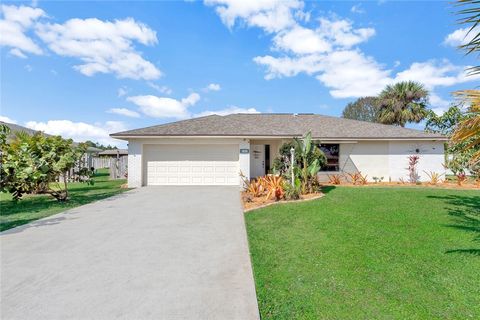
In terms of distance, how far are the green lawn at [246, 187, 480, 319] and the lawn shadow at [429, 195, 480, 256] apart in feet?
0.09

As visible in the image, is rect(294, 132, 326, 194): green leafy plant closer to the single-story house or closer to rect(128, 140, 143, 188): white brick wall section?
the single-story house

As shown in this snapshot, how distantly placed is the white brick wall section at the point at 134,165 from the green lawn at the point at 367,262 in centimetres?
976

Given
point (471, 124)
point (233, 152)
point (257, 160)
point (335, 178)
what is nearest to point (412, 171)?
point (335, 178)

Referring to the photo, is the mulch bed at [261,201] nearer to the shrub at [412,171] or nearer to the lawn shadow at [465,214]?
the lawn shadow at [465,214]

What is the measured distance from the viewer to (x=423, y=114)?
80.1 ft

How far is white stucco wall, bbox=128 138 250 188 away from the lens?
48.1 ft

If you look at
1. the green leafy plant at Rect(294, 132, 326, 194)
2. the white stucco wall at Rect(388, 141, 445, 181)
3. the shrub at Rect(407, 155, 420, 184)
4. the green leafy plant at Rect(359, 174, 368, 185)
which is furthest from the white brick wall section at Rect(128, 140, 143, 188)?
the shrub at Rect(407, 155, 420, 184)

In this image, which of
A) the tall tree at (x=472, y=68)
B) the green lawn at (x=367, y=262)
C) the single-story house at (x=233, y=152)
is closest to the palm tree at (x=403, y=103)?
the single-story house at (x=233, y=152)

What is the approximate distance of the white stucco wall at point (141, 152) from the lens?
1467 cm

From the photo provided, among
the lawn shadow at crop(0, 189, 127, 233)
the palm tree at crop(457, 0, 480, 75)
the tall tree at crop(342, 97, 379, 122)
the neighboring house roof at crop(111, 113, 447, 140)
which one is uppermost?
the tall tree at crop(342, 97, 379, 122)

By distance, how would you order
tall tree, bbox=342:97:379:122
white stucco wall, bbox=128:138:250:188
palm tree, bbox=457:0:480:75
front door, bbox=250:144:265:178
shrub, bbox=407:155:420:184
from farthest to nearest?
tall tree, bbox=342:97:379:122 → front door, bbox=250:144:265:178 → shrub, bbox=407:155:420:184 → white stucco wall, bbox=128:138:250:188 → palm tree, bbox=457:0:480:75

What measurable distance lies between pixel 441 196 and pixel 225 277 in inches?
411

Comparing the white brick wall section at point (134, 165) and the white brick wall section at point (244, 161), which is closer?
the white brick wall section at point (244, 161)

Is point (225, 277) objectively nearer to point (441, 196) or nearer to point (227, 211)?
point (227, 211)
